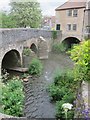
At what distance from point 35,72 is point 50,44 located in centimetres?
1036

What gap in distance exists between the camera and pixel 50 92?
9.58 m

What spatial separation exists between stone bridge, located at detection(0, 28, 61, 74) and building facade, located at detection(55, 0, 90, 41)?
4.69m

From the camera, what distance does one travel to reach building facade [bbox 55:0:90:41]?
77.2 feet

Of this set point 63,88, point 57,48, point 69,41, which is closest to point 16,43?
point 63,88

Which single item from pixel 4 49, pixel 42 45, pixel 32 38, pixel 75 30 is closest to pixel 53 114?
pixel 4 49

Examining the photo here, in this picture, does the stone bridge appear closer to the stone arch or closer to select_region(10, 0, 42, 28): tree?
the stone arch

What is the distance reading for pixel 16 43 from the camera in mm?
13922

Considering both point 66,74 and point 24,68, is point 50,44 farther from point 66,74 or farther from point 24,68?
point 66,74

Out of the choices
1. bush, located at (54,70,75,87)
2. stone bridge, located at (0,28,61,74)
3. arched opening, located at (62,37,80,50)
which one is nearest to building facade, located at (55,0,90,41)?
arched opening, located at (62,37,80,50)

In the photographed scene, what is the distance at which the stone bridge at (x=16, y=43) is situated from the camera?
471 inches

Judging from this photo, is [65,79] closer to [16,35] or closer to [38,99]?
[38,99]

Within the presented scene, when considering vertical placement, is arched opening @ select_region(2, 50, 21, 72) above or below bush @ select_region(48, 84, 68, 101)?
above

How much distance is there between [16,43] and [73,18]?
12321mm

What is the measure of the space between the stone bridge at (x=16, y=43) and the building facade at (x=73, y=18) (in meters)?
4.69
